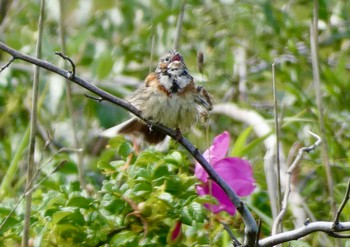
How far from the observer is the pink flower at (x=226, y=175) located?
8.14 feet

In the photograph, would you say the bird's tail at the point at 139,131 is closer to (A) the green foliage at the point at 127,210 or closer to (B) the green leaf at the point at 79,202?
(A) the green foliage at the point at 127,210

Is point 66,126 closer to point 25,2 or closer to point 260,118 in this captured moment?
point 25,2

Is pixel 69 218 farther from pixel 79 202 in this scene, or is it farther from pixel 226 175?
pixel 226 175

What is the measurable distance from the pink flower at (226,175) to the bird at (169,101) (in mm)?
100

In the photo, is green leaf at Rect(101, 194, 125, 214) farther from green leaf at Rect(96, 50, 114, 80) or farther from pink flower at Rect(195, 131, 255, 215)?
green leaf at Rect(96, 50, 114, 80)

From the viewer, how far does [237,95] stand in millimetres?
4184

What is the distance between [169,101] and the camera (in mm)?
2506

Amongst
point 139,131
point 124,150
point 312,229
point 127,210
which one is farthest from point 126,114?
point 312,229

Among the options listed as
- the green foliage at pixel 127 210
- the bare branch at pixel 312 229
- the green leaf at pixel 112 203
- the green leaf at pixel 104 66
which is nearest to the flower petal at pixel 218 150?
the green foliage at pixel 127 210

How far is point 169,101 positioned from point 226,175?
25 cm

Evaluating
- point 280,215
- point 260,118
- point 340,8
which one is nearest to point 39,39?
point 280,215

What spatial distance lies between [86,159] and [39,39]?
159 centimetres

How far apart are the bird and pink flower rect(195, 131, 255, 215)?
10cm

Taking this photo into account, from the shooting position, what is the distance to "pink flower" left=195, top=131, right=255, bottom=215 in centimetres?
248
